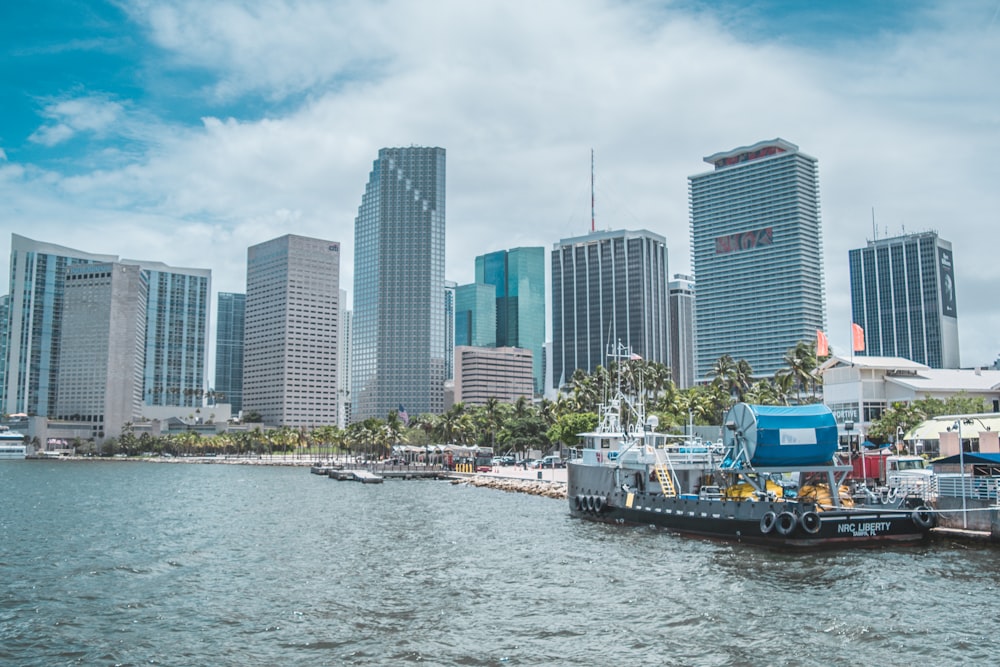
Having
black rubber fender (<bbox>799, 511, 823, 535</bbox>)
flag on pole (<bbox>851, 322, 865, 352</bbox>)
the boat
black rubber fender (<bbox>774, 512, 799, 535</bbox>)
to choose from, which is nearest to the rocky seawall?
the boat

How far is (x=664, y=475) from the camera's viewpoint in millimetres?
57375

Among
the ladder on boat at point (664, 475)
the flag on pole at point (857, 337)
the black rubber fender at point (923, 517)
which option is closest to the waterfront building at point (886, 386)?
the flag on pole at point (857, 337)

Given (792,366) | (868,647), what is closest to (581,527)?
(868,647)

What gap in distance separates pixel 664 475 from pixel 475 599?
2684 cm

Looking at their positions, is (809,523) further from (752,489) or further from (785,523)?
(752,489)

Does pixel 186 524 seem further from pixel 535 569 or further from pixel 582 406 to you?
pixel 582 406

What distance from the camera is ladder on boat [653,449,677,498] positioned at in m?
56.8

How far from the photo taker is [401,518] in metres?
66.8

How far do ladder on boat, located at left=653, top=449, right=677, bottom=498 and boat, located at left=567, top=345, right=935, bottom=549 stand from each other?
8 centimetres

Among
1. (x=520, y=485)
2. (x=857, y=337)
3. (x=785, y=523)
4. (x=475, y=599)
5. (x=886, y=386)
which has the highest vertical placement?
(x=857, y=337)

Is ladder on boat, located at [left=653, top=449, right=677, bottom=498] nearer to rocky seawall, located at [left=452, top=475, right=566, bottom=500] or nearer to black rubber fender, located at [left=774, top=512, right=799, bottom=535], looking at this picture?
black rubber fender, located at [left=774, top=512, right=799, bottom=535]

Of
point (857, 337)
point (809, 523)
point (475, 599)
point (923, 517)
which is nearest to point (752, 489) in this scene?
point (809, 523)

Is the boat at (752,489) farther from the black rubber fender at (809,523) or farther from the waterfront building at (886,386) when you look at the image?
the waterfront building at (886,386)

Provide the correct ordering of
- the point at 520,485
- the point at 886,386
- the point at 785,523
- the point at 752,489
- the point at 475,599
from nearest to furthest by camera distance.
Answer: the point at 475,599, the point at 785,523, the point at 752,489, the point at 520,485, the point at 886,386
